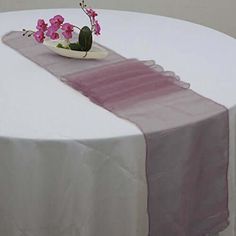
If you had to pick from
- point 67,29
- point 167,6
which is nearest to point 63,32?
point 67,29

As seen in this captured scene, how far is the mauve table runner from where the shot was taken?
1.18 metres

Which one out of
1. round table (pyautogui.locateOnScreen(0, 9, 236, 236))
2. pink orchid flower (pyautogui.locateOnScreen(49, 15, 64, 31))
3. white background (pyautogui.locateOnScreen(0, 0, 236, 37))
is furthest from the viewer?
white background (pyautogui.locateOnScreen(0, 0, 236, 37))

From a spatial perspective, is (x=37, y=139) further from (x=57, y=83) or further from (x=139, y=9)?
(x=139, y=9)

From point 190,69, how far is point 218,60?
15cm

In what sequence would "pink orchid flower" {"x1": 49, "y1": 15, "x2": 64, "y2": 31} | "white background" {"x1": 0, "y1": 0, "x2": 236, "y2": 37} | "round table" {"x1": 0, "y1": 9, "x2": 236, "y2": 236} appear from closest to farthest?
"round table" {"x1": 0, "y1": 9, "x2": 236, "y2": 236} < "pink orchid flower" {"x1": 49, "y1": 15, "x2": 64, "y2": 31} < "white background" {"x1": 0, "y1": 0, "x2": 236, "y2": 37}

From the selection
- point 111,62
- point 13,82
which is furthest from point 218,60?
point 13,82

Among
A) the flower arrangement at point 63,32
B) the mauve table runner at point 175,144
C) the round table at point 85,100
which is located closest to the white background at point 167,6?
the round table at point 85,100

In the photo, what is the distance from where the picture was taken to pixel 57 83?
143cm

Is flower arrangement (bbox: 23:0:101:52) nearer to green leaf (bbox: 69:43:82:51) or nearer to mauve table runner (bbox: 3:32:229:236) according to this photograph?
green leaf (bbox: 69:43:82:51)

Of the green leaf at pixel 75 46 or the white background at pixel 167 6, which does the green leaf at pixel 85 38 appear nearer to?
the green leaf at pixel 75 46

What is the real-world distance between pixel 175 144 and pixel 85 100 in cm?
30

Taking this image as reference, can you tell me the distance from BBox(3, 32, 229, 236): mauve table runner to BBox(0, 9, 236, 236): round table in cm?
3

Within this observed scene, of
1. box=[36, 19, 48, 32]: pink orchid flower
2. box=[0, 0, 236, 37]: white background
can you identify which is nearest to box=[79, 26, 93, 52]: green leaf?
box=[36, 19, 48, 32]: pink orchid flower

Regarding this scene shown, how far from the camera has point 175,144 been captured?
3.87 feet
